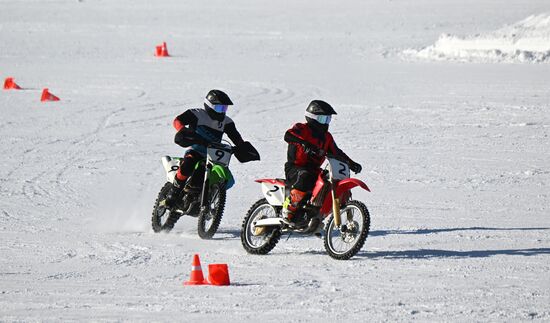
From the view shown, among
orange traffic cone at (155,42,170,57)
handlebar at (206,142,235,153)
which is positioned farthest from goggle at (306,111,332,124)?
orange traffic cone at (155,42,170,57)

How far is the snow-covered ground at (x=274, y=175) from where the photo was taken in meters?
8.40

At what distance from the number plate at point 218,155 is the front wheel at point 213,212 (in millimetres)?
284

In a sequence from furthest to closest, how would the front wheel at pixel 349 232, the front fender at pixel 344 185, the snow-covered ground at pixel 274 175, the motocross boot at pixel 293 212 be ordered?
the motocross boot at pixel 293 212
the front fender at pixel 344 185
the front wheel at pixel 349 232
the snow-covered ground at pixel 274 175

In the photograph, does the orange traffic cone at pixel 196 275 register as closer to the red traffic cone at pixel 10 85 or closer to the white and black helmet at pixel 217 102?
the white and black helmet at pixel 217 102

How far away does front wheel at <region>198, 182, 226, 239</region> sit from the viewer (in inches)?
464

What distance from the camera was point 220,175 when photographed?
1180cm

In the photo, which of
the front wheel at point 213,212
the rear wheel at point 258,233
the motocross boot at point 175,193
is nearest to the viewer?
the rear wheel at point 258,233

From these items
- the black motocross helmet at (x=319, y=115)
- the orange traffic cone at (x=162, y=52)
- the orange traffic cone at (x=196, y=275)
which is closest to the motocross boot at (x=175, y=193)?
the black motocross helmet at (x=319, y=115)

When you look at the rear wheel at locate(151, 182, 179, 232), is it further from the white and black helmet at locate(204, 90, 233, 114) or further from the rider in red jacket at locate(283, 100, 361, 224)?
the rider in red jacket at locate(283, 100, 361, 224)

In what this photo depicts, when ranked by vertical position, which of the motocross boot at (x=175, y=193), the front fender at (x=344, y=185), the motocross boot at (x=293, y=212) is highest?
the motocross boot at (x=175, y=193)

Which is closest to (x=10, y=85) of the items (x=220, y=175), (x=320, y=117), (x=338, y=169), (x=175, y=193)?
(x=175, y=193)

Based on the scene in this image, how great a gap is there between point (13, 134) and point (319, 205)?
1313 centimetres

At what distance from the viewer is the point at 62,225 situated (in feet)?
42.8

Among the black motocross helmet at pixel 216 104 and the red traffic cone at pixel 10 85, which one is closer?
the black motocross helmet at pixel 216 104
